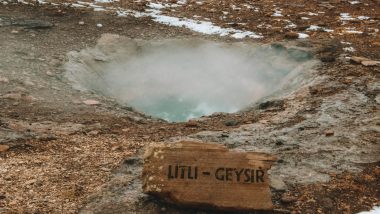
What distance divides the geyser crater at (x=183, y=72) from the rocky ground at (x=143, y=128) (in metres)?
0.31

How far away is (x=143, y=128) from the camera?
5316 millimetres

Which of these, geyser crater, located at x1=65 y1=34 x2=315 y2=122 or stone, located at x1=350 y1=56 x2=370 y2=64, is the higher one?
stone, located at x1=350 y1=56 x2=370 y2=64

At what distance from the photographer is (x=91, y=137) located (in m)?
4.89

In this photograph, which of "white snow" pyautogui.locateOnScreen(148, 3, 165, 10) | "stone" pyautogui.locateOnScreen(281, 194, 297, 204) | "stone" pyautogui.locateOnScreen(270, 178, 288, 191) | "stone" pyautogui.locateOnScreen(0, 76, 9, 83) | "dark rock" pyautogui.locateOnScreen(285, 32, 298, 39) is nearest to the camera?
"stone" pyautogui.locateOnScreen(281, 194, 297, 204)

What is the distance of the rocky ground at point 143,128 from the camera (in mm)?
3664

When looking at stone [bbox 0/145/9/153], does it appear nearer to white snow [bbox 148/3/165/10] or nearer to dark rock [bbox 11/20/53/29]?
dark rock [bbox 11/20/53/29]

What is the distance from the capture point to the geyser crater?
23.9 ft

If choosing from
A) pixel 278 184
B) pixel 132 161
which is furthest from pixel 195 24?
pixel 278 184

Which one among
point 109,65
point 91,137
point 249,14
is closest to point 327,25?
point 249,14

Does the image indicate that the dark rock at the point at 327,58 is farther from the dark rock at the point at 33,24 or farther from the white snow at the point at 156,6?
the dark rock at the point at 33,24

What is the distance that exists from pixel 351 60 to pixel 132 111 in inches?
136

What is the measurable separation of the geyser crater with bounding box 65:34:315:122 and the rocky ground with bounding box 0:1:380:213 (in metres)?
0.31

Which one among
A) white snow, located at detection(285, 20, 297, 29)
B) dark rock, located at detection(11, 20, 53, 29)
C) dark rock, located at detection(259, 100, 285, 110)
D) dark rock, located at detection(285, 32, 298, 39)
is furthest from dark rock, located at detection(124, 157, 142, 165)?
white snow, located at detection(285, 20, 297, 29)

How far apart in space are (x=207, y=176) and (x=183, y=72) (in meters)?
4.81
